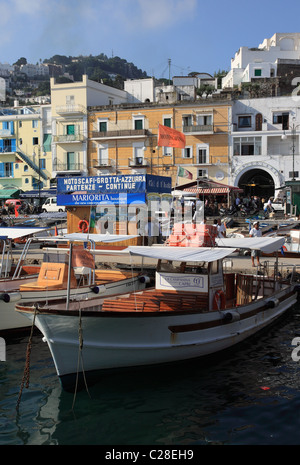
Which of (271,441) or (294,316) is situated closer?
(271,441)

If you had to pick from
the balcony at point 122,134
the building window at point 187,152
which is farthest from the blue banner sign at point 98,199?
the balcony at point 122,134

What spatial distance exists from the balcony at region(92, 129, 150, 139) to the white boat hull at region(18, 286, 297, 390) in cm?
3704

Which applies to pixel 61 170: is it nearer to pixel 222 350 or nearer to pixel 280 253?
pixel 280 253

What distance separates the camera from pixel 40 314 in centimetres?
964

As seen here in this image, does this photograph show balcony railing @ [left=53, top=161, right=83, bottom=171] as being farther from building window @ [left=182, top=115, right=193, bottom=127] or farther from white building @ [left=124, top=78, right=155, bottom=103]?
white building @ [left=124, top=78, right=155, bottom=103]

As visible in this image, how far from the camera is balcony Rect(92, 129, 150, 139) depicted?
154ft

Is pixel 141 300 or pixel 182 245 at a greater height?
pixel 182 245

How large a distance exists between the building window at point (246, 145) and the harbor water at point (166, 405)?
34.5 metres

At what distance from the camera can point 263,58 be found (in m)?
63.8

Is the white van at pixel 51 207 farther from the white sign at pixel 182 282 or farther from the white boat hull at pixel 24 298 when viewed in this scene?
the white sign at pixel 182 282

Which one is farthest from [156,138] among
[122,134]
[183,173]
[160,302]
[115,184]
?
[160,302]

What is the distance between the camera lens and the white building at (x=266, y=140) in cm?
4388
